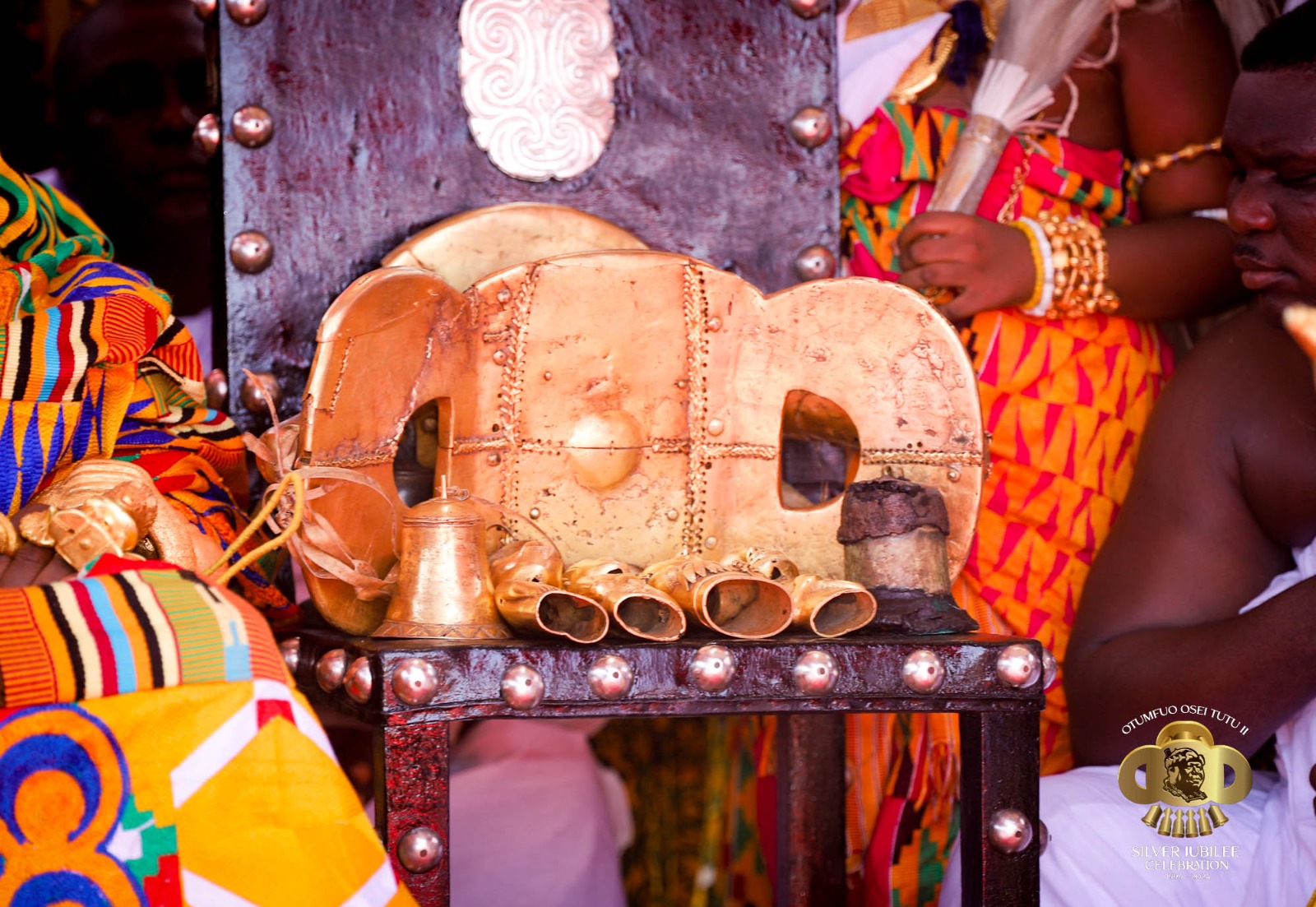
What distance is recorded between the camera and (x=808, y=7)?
1323 millimetres

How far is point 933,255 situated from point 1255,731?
0.54 meters

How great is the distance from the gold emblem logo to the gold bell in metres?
0.63

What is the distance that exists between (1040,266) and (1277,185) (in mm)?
252

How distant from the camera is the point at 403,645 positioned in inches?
33.3

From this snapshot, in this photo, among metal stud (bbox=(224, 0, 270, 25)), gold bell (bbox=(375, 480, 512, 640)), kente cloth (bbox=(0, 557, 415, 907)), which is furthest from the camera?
metal stud (bbox=(224, 0, 270, 25))

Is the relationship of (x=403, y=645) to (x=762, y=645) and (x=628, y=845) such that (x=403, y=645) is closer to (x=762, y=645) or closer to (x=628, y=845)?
(x=762, y=645)

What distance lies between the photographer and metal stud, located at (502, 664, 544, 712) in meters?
0.82

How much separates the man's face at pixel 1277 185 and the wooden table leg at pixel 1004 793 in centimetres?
55

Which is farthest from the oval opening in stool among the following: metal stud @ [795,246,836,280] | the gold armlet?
the gold armlet

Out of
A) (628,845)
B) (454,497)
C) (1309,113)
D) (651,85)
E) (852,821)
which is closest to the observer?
(454,497)

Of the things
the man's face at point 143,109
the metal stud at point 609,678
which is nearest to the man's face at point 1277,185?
the metal stud at point 609,678

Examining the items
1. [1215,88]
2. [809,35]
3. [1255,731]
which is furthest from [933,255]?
[1255,731]

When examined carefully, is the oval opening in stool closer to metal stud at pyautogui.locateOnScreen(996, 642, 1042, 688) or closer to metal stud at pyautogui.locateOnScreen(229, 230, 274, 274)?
metal stud at pyautogui.locateOnScreen(996, 642, 1042, 688)

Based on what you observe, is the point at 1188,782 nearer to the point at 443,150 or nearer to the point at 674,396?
the point at 674,396
